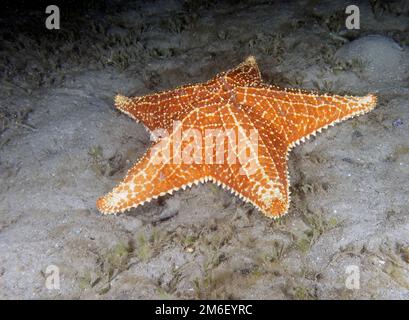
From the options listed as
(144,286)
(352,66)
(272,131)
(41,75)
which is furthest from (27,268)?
(352,66)

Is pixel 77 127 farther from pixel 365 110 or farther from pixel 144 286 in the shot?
pixel 365 110

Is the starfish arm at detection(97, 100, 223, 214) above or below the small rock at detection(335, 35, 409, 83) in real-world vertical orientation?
below

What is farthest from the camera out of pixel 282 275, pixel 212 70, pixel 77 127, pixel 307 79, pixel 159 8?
pixel 159 8

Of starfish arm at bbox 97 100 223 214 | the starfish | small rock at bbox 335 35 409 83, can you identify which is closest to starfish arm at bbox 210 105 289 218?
the starfish

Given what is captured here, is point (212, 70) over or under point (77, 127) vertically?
over

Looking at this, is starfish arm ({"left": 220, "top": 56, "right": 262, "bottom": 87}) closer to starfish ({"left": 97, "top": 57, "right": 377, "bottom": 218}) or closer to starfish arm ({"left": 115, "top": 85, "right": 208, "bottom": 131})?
starfish ({"left": 97, "top": 57, "right": 377, "bottom": 218})

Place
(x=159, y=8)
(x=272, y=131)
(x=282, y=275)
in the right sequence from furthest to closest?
(x=159, y=8), (x=272, y=131), (x=282, y=275)

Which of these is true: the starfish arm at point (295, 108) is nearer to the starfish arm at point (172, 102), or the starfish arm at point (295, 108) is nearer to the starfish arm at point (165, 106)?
the starfish arm at point (172, 102)
